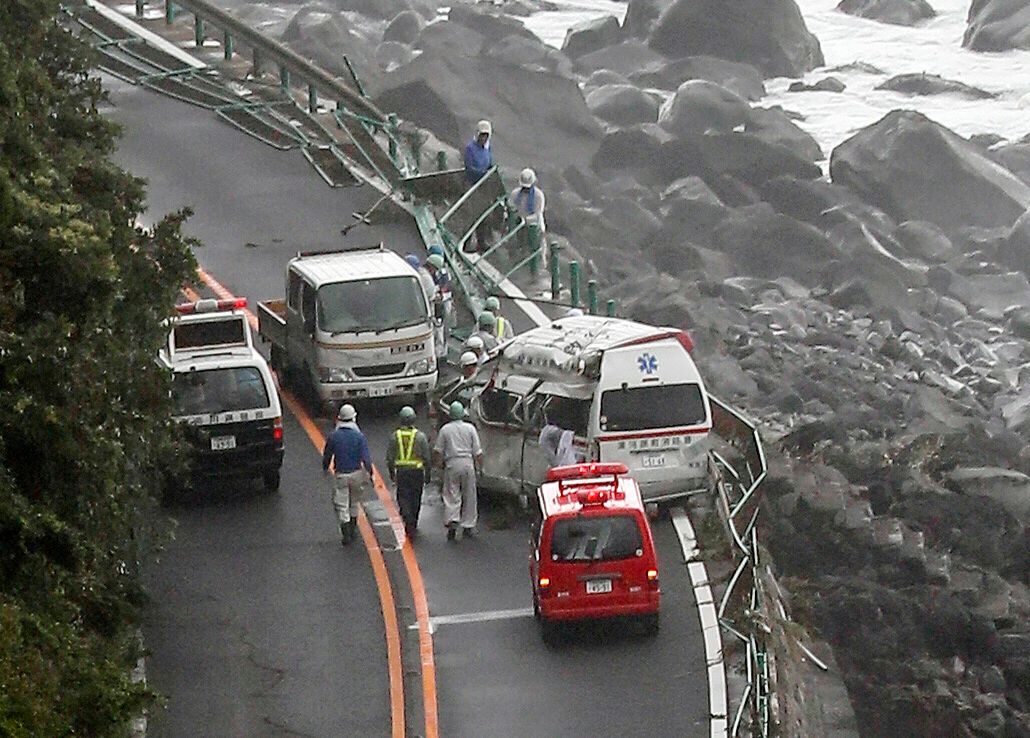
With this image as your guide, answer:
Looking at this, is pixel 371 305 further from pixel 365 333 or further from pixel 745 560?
pixel 745 560

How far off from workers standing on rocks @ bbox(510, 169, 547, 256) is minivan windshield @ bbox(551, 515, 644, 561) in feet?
43.8

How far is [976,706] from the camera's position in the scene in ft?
74.1

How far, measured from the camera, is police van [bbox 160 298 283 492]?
78.6ft

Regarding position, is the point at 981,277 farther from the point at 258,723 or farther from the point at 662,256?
the point at 258,723

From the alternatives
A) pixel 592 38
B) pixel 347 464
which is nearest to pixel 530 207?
pixel 347 464

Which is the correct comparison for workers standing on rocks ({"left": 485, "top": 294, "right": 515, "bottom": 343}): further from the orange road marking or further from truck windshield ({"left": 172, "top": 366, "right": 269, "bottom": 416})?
truck windshield ({"left": 172, "top": 366, "right": 269, "bottom": 416})

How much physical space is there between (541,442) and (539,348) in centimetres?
122

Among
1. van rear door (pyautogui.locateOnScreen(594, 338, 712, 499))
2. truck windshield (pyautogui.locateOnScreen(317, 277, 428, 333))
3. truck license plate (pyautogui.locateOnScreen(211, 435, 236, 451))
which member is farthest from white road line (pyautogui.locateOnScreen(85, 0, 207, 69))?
van rear door (pyautogui.locateOnScreen(594, 338, 712, 499))

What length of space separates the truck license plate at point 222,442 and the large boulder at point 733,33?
45030 millimetres

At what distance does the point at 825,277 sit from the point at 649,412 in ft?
74.8

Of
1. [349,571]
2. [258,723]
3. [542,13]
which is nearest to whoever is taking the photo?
[258,723]

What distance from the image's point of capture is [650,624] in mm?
20250

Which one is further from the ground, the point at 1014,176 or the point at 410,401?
the point at 410,401

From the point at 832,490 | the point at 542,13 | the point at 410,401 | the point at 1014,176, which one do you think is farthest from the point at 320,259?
the point at 542,13
